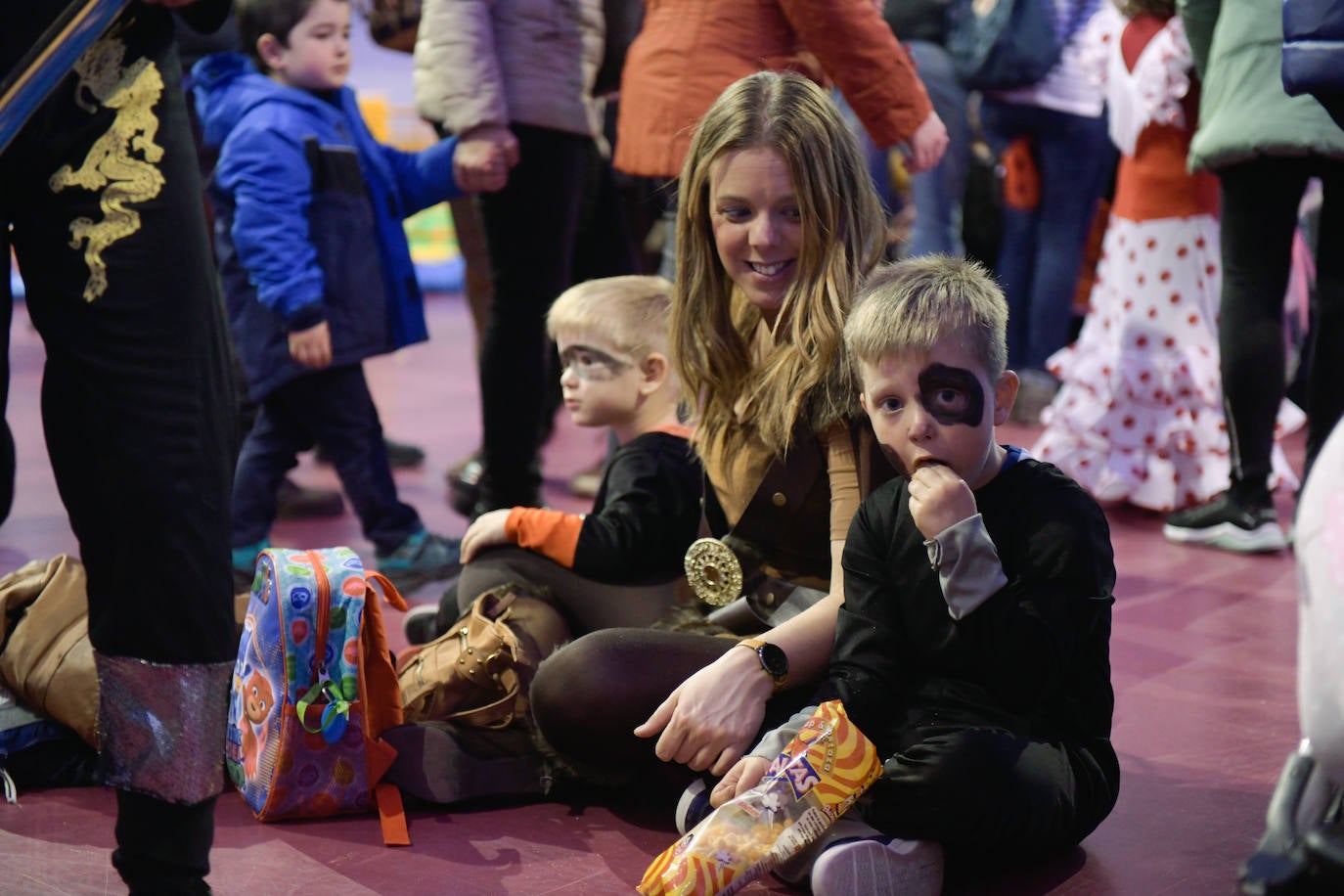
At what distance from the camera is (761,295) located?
220cm

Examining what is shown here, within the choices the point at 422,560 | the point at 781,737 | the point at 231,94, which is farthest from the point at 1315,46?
the point at 231,94

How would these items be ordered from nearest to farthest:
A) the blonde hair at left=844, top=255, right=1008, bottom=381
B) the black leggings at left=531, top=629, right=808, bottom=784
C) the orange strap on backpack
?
the blonde hair at left=844, top=255, right=1008, bottom=381
the black leggings at left=531, top=629, right=808, bottom=784
the orange strap on backpack

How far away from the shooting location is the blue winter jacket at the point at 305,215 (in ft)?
10.7

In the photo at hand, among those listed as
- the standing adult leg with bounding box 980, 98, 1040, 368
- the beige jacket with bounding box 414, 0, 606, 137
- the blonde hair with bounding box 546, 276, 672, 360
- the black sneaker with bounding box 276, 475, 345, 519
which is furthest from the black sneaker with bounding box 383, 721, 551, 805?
the standing adult leg with bounding box 980, 98, 1040, 368

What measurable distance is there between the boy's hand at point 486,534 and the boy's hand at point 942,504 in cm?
87

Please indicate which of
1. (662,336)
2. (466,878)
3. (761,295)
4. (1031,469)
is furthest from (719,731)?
(662,336)

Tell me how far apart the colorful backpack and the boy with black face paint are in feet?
1.96

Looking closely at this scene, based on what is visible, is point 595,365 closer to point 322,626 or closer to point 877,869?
point 322,626

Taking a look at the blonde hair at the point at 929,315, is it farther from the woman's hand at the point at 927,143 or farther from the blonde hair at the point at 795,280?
the woman's hand at the point at 927,143

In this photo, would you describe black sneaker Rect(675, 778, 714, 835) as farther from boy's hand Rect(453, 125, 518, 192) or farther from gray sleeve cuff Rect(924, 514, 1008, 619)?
boy's hand Rect(453, 125, 518, 192)

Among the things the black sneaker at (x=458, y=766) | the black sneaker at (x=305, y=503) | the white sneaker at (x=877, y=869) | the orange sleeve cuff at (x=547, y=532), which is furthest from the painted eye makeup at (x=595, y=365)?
the black sneaker at (x=305, y=503)

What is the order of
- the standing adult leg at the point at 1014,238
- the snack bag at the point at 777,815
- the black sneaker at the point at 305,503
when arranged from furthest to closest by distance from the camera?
1. the standing adult leg at the point at 1014,238
2. the black sneaker at the point at 305,503
3. the snack bag at the point at 777,815

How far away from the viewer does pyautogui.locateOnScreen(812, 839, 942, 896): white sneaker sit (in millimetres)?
1771

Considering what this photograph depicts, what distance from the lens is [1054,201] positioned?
4.84m
